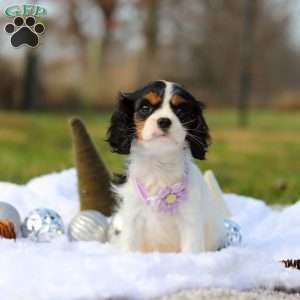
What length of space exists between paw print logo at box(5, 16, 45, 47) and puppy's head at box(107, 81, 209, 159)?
4.50 feet

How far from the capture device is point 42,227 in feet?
12.3

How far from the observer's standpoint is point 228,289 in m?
2.63

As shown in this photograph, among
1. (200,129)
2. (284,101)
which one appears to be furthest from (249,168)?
(200,129)

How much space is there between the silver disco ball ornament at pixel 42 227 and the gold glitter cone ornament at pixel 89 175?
17.2 inches

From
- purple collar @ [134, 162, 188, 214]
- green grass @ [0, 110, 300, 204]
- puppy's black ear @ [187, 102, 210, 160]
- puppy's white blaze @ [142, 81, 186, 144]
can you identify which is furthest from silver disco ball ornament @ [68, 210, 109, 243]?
green grass @ [0, 110, 300, 204]

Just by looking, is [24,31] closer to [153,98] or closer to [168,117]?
[153,98]

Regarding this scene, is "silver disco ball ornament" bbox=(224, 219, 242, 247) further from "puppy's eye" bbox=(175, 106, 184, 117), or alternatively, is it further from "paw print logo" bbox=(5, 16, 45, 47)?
"paw print logo" bbox=(5, 16, 45, 47)

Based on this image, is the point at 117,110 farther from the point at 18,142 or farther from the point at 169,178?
the point at 18,142

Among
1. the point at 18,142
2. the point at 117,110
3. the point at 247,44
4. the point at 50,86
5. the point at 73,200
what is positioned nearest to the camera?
the point at 117,110

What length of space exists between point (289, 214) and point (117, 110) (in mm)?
1779

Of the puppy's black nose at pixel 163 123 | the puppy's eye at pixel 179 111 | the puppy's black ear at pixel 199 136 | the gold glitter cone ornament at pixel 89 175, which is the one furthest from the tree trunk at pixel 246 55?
the puppy's black nose at pixel 163 123

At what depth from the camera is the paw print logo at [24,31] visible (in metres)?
4.09

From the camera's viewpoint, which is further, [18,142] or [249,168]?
[18,142]

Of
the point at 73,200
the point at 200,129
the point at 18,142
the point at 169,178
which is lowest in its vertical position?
the point at 18,142
